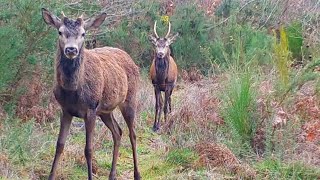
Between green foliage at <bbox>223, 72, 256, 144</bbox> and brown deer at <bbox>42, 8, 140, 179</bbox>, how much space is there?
1427mm

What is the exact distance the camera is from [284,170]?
7.98m

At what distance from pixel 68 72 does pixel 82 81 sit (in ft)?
0.83

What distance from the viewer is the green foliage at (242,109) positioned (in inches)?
357

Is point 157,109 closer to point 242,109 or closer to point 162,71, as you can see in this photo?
point 162,71

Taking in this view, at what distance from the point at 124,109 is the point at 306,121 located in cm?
245

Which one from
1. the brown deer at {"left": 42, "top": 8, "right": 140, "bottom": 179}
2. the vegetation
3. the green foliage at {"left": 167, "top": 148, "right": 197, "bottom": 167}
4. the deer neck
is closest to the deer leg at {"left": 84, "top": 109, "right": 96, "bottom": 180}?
the brown deer at {"left": 42, "top": 8, "right": 140, "bottom": 179}

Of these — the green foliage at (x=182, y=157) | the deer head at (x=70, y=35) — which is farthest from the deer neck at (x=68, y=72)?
the green foliage at (x=182, y=157)

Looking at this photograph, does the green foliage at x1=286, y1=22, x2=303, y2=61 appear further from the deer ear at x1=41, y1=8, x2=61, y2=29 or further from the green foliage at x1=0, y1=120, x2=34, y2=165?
the deer ear at x1=41, y1=8, x2=61, y2=29

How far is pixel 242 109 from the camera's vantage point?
29.8 feet

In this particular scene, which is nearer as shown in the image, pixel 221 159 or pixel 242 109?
pixel 221 159

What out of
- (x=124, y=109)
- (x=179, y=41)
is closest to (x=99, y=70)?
(x=124, y=109)

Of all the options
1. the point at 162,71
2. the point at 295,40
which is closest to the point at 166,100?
the point at 162,71

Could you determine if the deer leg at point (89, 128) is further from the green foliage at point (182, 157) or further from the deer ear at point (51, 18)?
the green foliage at point (182, 157)

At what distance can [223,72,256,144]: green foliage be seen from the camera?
9.07 metres
